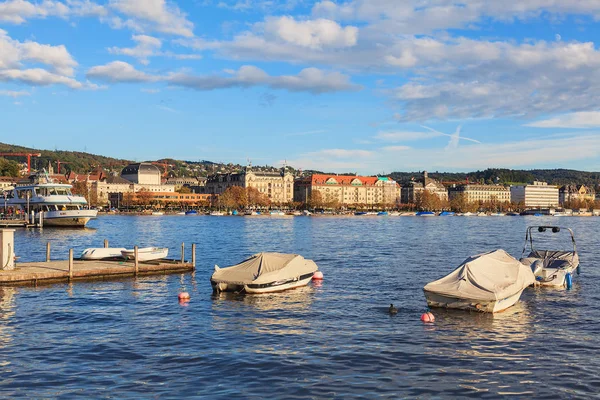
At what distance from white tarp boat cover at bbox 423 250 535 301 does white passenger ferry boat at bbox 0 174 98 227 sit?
98.6m

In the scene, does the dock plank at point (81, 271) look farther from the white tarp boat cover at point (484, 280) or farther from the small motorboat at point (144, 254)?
the white tarp boat cover at point (484, 280)

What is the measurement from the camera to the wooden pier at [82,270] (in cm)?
3918

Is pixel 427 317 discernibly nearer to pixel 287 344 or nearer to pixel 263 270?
pixel 287 344

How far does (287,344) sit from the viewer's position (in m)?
26.4

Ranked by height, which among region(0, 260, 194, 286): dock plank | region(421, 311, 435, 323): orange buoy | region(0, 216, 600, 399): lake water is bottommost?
region(0, 216, 600, 399): lake water

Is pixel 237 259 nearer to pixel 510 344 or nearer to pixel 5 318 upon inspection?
pixel 5 318

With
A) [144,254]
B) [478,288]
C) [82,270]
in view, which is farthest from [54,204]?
[478,288]

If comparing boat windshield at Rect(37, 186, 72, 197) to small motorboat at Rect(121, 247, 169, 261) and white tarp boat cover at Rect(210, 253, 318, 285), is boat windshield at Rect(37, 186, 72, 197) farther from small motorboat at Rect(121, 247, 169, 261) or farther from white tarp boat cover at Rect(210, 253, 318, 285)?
white tarp boat cover at Rect(210, 253, 318, 285)

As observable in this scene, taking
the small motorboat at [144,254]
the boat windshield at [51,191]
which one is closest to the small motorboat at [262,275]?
the small motorboat at [144,254]

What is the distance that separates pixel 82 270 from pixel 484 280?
25.9m

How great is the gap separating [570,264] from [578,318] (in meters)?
14.4

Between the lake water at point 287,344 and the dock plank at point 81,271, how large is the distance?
100cm

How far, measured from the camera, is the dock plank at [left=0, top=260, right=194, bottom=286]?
3906 centimetres

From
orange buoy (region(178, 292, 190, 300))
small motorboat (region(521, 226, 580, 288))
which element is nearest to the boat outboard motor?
small motorboat (region(521, 226, 580, 288))
